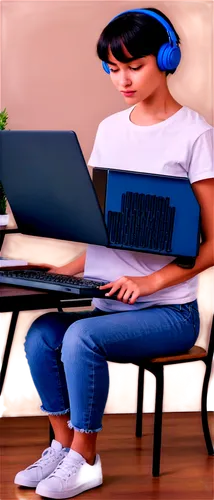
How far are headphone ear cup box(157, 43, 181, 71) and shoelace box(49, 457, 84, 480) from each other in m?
1.03

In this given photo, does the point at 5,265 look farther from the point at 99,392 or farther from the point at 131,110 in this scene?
the point at 131,110

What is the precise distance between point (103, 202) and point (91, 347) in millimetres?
366

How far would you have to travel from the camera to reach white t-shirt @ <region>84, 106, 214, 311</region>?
7.18 ft

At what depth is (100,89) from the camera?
2984mm

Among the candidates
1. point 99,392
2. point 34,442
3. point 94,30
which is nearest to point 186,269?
point 99,392

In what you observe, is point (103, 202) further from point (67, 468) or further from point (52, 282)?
point (67, 468)

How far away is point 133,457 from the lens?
8.43 ft

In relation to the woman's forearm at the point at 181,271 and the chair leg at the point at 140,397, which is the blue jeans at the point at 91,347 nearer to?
the woman's forearm at the point at 181,271

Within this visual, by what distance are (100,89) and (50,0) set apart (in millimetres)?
348

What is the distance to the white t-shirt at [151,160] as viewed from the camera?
86.1 inches

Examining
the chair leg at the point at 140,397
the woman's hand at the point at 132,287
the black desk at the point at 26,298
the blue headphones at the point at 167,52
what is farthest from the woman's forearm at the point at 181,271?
the chair leg at the point at 140,397

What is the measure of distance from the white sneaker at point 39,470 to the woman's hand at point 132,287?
1.59 feet

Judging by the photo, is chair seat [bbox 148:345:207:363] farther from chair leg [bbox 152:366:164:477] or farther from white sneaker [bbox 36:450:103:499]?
white sneaker [bbox 36:450:103:499]

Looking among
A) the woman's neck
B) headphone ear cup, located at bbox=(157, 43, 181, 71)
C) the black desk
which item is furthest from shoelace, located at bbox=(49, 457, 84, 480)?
headphone ear cup, located at bbox=(157, 43, 181, 71)
